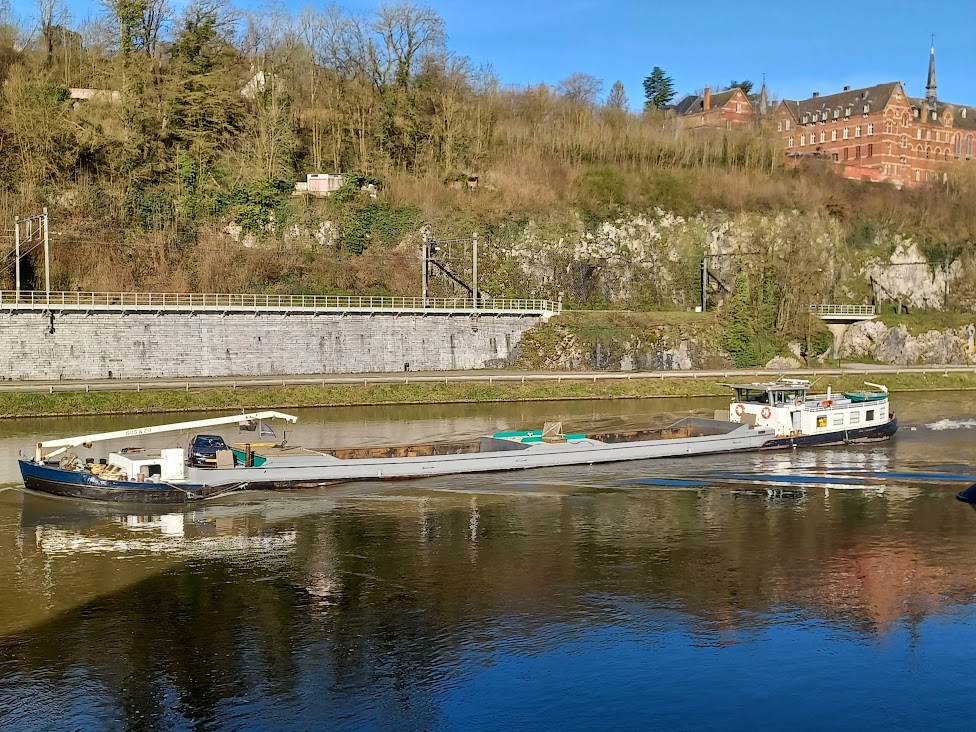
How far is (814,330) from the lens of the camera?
98.7 metres

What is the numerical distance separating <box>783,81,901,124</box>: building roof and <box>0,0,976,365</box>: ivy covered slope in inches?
727

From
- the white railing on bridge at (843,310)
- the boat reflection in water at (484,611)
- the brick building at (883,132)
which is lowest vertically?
the boat reflection in water at (484,611)

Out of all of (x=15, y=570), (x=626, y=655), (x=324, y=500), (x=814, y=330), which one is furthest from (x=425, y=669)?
(x=814, y=330)

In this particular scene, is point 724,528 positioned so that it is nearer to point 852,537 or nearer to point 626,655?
point 852,537

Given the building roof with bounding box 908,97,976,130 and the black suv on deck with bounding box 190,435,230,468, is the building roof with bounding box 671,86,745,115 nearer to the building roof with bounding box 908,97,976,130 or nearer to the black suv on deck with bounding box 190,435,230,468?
the building roof with bounding box 908,97,976,130

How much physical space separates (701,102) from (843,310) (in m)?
61.1

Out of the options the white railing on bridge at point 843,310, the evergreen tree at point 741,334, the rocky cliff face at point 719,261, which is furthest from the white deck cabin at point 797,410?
the white railing on bridge at point 843,310

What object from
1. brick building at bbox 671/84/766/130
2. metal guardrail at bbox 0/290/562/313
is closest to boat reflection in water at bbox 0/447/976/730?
metal guardrail at bbox 0/290/562/313

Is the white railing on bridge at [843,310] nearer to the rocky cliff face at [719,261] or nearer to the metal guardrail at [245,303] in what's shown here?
the rocky cliff face at [719,261]

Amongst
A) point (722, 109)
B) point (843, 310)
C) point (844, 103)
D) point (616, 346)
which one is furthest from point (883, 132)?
point (616, 346)

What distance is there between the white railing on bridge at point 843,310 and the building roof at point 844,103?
48.4m

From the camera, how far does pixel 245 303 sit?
88438mm

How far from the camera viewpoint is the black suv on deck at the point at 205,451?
41.2 m

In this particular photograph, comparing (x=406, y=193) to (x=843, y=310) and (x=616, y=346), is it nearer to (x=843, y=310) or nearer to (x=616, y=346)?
(x=616, y=346)
